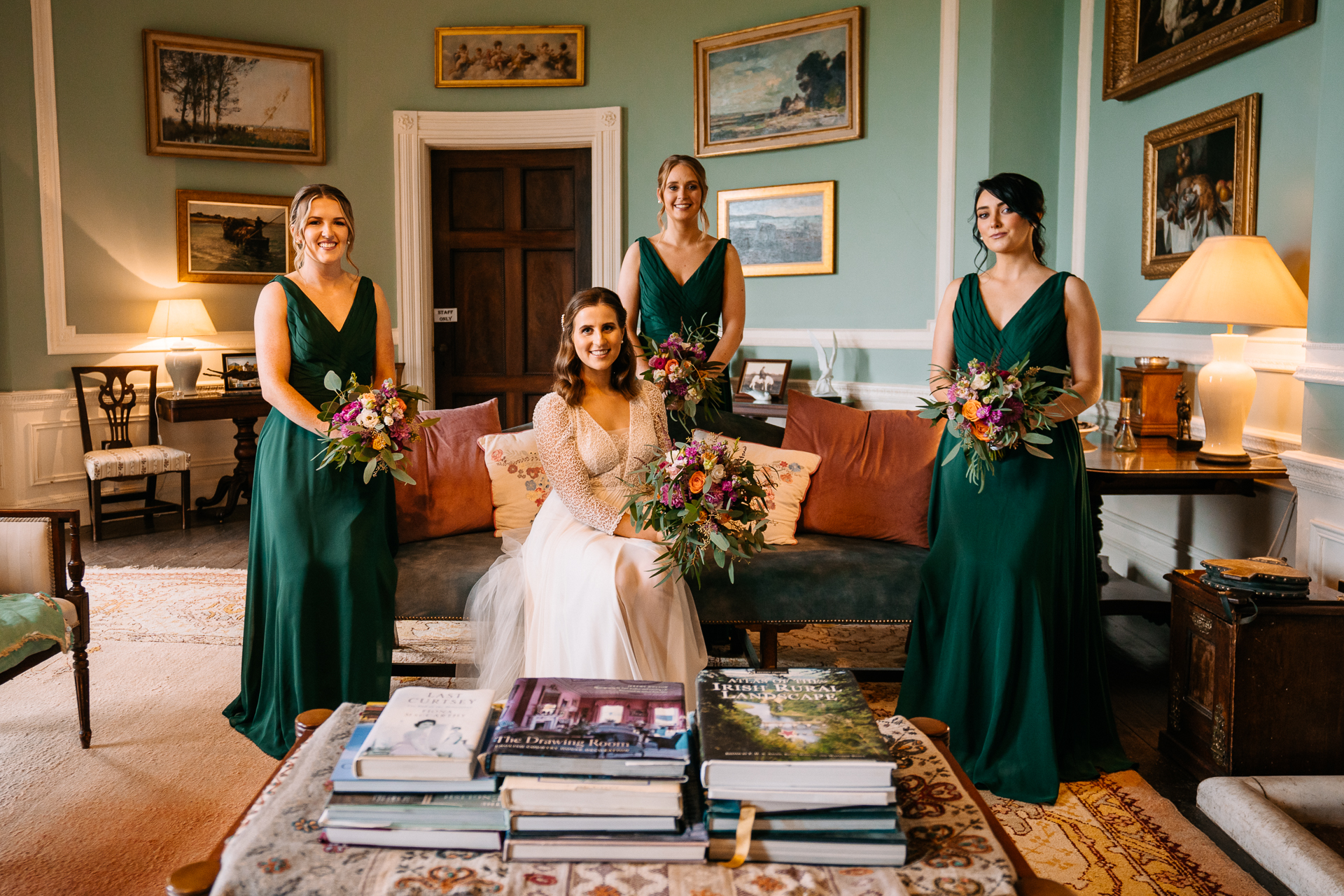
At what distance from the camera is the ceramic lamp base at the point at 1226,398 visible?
365 centimetres

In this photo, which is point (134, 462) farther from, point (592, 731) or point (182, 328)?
point (592, 731)

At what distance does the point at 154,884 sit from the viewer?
2316 mm

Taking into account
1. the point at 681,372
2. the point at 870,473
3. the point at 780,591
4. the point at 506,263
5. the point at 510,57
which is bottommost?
the point at 780,591

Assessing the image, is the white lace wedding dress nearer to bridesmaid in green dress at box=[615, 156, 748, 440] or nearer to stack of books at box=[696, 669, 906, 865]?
bridesmaid in green dress at box=[615, 156, 748, 440]

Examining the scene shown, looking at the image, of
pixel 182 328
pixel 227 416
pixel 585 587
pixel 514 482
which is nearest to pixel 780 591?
pixel 585 587

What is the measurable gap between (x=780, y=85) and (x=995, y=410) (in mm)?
4518

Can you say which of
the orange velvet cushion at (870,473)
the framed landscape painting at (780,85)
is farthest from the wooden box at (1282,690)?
the framed landscape painting at (780,85)

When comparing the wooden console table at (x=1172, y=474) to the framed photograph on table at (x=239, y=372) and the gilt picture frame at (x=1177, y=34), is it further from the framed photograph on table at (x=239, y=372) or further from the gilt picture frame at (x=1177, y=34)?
the framed photograph on table at (x=239, y=372)

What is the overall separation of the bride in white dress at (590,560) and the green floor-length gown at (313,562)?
0.35 metres

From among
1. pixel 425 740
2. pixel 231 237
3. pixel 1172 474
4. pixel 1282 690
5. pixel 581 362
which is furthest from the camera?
pixel 231 237

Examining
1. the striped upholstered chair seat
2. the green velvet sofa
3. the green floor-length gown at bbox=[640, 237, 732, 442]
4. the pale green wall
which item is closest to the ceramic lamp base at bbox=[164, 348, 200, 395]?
the striped upholstered chair seat

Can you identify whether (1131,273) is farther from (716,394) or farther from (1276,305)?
(716,394)

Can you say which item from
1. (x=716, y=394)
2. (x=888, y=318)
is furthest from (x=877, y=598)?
(x=888, y=318)

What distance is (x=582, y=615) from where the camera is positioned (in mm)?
2885
